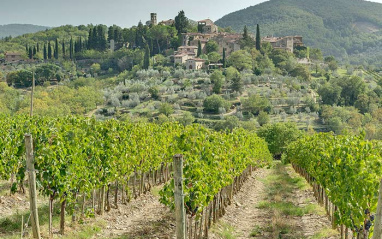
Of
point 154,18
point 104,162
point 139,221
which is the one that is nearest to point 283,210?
point 139,221

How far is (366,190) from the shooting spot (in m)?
9.55

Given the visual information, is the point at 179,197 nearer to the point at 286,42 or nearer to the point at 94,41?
the point at 94,41

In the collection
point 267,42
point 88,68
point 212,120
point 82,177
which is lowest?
point 212,120

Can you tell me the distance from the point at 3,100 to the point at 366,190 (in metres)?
78.4

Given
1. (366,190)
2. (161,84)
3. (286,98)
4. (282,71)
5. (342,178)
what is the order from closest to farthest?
(366,190) → (342,178) → (286,98) → (161,84) → (282,71)

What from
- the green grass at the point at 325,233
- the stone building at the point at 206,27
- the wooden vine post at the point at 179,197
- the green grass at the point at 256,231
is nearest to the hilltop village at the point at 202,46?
the stone building at the point at 206,27

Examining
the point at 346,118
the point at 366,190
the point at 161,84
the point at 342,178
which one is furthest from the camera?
the point at 161,84

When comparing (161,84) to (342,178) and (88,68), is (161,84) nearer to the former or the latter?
(88,68)

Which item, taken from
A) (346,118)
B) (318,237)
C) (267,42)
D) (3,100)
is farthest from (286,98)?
(318,237)

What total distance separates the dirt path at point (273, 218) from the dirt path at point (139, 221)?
5.76 ft

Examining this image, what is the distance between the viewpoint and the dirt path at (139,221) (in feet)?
40.7

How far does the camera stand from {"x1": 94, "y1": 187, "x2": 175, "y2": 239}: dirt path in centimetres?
1241

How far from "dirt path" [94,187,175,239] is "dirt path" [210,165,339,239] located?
1757mm

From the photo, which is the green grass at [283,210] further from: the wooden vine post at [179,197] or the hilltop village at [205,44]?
the hilltop village at [205,44]
